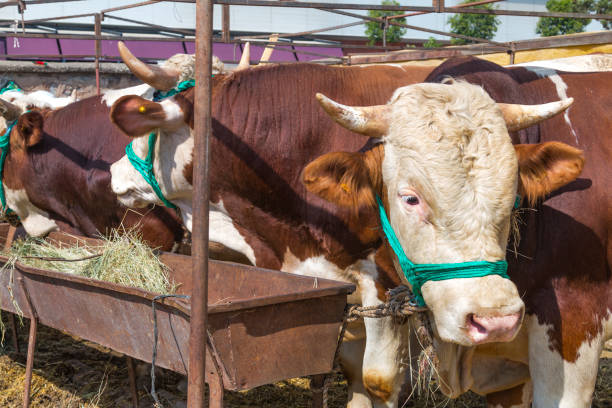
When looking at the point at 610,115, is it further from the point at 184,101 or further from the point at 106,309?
the point at 106,309

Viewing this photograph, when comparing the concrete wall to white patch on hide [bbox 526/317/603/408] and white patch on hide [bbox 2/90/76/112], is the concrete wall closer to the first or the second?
white patch on hide [bbox 2/90/76/112]

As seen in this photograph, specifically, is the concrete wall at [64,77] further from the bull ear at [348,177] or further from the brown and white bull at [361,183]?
the bull ear at [348,177]

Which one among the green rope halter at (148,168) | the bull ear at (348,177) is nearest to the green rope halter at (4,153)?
the green rope halter at (148,168)

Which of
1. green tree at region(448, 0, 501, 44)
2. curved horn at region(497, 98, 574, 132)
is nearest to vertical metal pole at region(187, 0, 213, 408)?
curved horn at region(497, 98, 574, 132)

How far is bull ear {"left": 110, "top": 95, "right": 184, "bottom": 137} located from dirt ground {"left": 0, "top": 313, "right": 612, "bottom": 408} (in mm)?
1517

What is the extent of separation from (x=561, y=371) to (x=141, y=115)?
2228mm

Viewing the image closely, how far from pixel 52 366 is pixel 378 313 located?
114 inches

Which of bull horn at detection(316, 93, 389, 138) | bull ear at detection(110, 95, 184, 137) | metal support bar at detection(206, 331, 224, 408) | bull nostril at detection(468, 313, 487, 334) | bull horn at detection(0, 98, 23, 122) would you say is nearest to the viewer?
bull nostril at detection(468, 313, 487, 334)

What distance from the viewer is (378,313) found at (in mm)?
2854

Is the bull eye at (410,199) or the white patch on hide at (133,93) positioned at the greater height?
the bull eye at (410,199)

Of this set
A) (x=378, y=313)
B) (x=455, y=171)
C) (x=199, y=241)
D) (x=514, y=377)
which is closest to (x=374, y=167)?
(x=455, y=171)

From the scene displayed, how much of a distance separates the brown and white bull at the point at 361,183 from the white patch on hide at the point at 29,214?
1551 mm

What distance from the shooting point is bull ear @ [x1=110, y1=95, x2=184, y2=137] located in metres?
3.31

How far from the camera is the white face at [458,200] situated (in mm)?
2277
